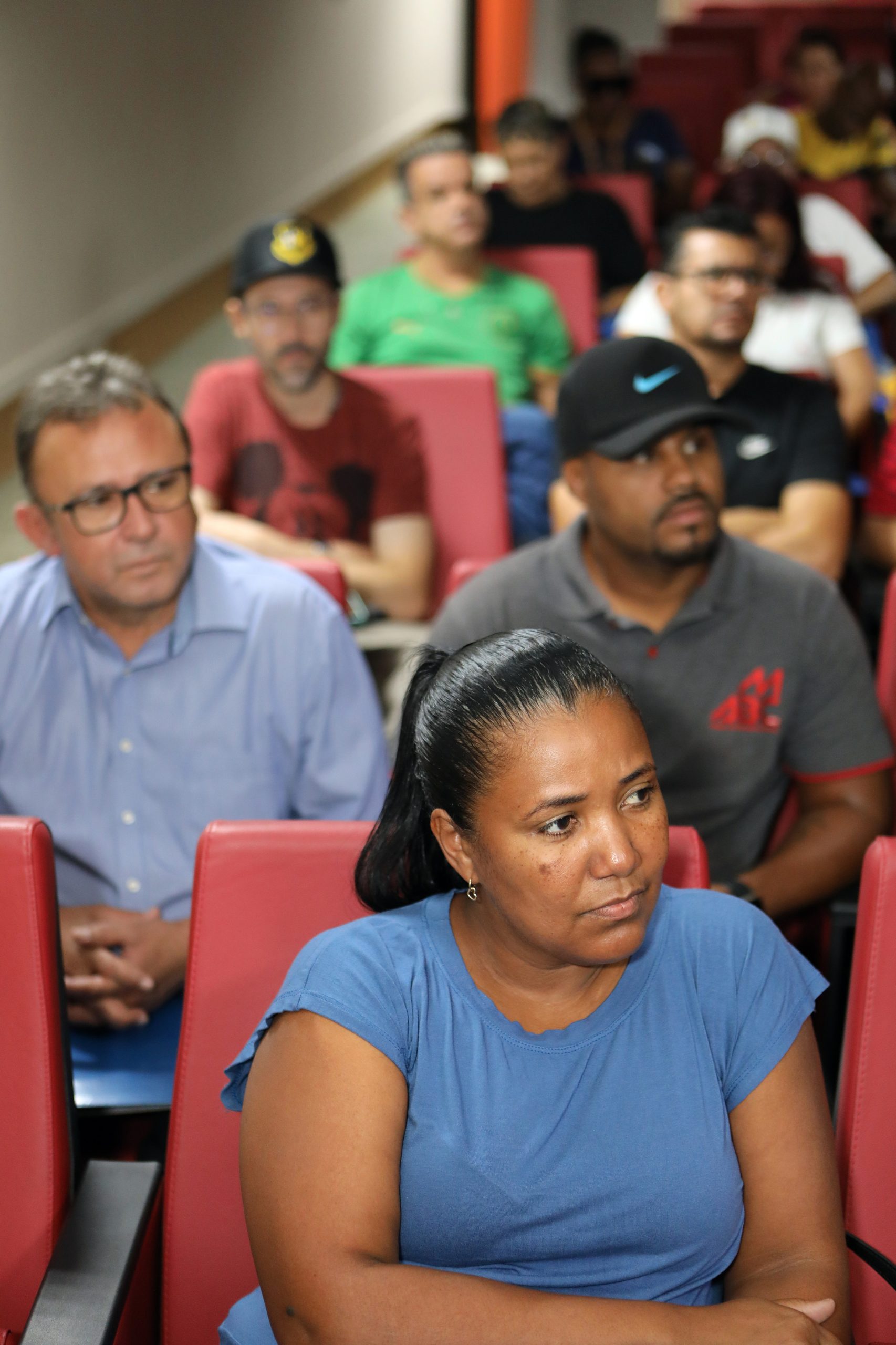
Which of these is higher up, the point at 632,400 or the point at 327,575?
the point at 632,400

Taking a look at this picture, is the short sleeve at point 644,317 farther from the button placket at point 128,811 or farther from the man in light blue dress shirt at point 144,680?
the button placket at point 128,811

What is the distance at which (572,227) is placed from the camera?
15.2ft

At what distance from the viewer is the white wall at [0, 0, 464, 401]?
304cm

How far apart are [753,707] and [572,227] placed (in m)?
3.18

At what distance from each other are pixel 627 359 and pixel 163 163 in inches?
95.3

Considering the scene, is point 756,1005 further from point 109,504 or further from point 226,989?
point 109,504

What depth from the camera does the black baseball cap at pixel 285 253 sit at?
2.92 metres

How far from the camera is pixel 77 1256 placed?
3.98 ft

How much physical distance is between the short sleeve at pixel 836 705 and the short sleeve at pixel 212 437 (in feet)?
4.64

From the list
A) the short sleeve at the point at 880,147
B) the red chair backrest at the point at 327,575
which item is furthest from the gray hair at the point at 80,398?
the short sleeve at the point at 880,147

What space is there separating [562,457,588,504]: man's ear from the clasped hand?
808 mm

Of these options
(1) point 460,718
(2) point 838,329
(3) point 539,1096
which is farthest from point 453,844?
(2) point 838,329

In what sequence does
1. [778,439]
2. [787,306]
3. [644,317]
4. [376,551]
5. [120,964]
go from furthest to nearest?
[787,306] < [644,317] < [376,551] < [778,439] < [120,964]

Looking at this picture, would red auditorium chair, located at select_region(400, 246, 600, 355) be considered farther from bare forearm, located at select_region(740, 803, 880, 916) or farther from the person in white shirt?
bare forearm, located at select_region(740, 803, 880, 916)
